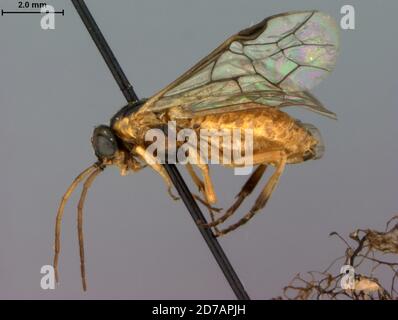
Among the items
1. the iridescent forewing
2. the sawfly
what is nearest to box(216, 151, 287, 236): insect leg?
the sawfly

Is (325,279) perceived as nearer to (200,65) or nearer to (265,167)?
(265,167)

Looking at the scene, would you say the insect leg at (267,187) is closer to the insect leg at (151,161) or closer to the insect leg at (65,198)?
the insect leg at (151,161)

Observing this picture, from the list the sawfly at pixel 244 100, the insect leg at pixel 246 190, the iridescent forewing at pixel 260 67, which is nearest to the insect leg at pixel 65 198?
the sawfly at pixel 244 100

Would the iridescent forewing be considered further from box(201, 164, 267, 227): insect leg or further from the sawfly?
box(201, 164, 267, 227): insect leg

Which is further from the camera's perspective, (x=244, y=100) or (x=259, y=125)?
(x=259, y=125)

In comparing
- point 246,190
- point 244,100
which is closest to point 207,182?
point 246,190

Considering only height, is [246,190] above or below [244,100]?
below

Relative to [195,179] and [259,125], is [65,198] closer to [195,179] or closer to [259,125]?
[195,179]
